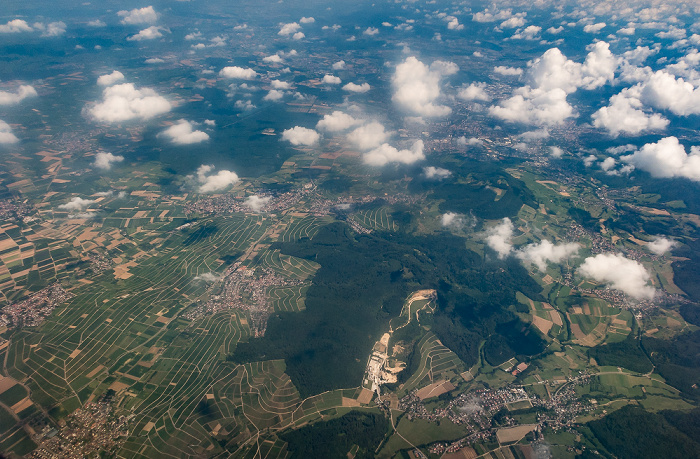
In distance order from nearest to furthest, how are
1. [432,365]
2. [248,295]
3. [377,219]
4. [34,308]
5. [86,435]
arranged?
1. [86,435]
2. [432,365]
3. [34,308]
4. [248,295]
5. [377,219]

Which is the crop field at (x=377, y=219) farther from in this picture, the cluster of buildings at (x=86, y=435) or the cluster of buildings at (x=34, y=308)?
the cluster of buildings at (x=34, y=308)

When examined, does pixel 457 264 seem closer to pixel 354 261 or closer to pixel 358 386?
pixel 354 261

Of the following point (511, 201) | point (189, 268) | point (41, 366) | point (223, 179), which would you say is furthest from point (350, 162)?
point (41, 366)

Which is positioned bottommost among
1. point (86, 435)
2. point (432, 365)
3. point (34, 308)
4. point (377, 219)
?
point (377, 219)

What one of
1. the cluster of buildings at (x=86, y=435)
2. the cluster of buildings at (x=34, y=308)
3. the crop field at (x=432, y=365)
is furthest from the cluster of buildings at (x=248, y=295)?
the crop field at (x=432, y=365)

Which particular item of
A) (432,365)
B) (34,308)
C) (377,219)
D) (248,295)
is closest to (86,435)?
(34,308)

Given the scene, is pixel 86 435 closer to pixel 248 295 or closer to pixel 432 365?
pixel 248 295

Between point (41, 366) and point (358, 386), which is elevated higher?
point (41, 366)

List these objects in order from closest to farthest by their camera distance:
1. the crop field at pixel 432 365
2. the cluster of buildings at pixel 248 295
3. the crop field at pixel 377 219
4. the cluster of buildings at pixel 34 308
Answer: the crop field at pixel 432 365, the cluster of buildings at pixel 34 308, the cluster of buildings at pixel 248 295, the crop field at pixel 377 219
